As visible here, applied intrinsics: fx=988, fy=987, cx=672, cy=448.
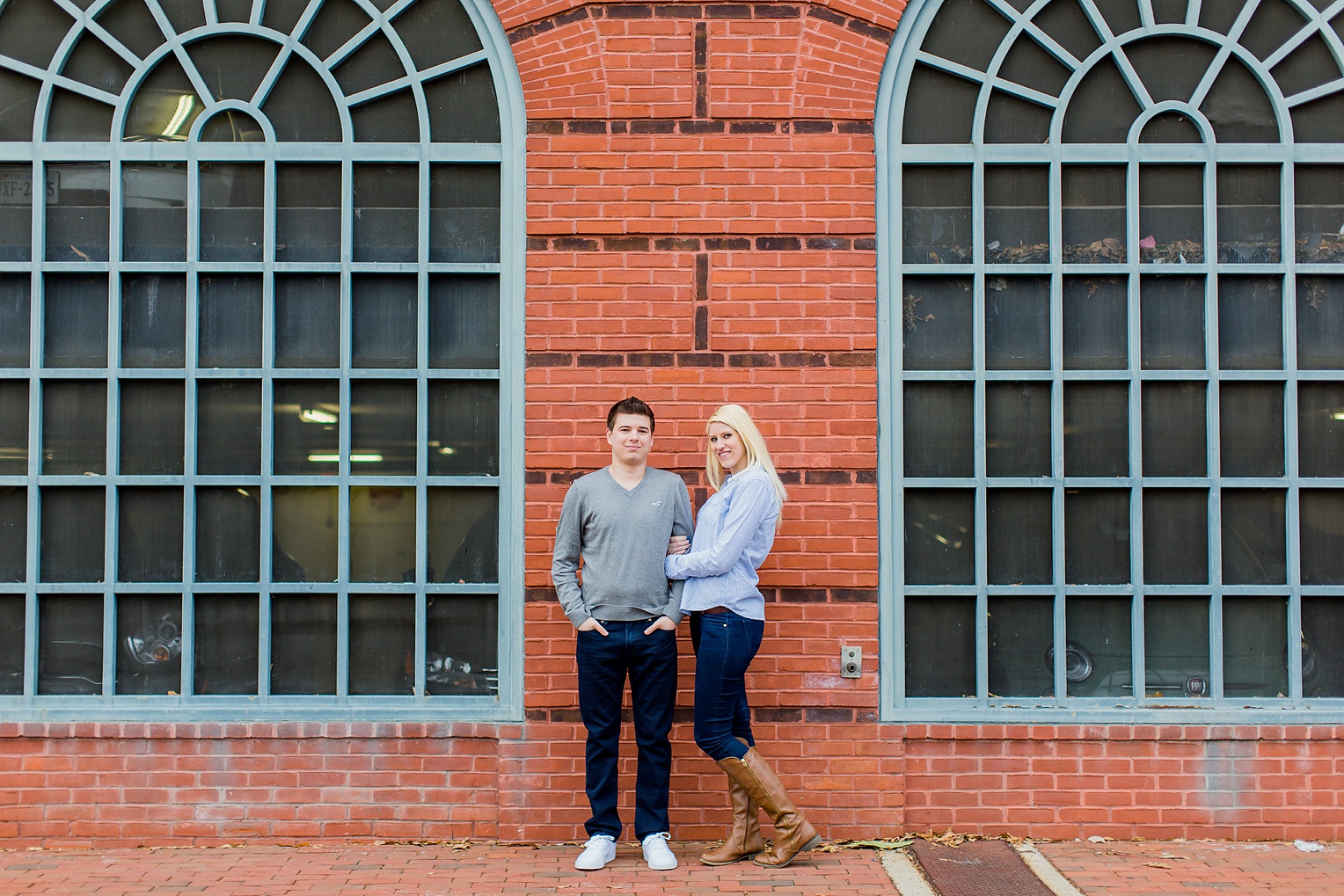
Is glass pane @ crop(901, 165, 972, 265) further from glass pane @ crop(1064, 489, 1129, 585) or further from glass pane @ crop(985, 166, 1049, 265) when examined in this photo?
glass pane @ crop(1064, 489, 1129, 585)

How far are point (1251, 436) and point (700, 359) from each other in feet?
8.74

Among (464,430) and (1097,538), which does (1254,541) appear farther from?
(464,430)

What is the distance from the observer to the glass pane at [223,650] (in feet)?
15.3

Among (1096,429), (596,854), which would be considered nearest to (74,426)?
(596,854)

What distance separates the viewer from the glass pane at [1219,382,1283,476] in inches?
186

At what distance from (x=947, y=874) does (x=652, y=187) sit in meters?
3.28

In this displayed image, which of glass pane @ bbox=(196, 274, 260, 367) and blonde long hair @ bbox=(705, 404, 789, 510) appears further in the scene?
glass pane @ bbox=(196, 274, 260, 367)

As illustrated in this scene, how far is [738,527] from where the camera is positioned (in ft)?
13.2

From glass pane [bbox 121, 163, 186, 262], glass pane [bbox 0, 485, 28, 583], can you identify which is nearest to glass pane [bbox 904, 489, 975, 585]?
glass pane [bbox 121, 163, 186, 262]

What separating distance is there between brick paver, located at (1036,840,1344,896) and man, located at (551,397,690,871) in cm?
177

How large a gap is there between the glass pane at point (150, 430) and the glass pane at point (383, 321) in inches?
35.1

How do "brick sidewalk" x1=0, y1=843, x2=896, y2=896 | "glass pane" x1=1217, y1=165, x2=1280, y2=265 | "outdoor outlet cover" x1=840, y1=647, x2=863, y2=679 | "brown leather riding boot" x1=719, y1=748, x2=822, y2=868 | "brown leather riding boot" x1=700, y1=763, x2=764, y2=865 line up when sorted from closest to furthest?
"brick sidewalk" x1=0, y1=843, x2=896, y2=896 → "brown leather riding boot" x1=719, y1=748, x2=822, y2=868 → "brown leather riding boot" x1=700, y1=763, x2=764, y2=865 → "outdoor outlet cover" x1=840, y1=647, x2=863, y2=679 → "glass pane" x1=1217, y1=165, x2=1280, y2=265

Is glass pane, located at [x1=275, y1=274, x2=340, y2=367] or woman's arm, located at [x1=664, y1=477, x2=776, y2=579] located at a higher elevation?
glass pane, located at [x1=275, y1=274, x2=340, y2=367]

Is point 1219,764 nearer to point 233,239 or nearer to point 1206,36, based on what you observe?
point 1206,36
